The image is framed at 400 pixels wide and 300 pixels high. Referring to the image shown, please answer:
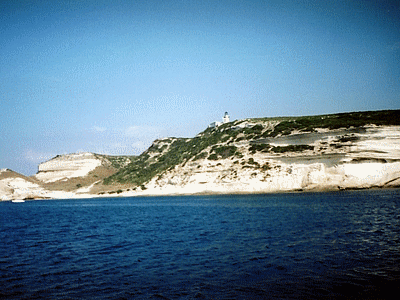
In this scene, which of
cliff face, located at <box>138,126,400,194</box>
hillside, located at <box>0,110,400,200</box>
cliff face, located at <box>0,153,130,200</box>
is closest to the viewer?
cliff face, located at <box>138,126,400,194</box>

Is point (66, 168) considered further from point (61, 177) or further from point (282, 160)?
point (282, 160)

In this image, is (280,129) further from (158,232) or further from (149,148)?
(149,148)

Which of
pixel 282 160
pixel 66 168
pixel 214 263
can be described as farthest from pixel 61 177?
pixel 214 263

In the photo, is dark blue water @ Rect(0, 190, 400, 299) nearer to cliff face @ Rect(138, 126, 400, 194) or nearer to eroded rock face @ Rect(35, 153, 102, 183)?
cliff face @ Rect(138, 126, 400, 194)

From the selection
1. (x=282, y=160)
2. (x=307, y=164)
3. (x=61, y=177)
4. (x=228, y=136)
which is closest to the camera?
(x=307, y=164)

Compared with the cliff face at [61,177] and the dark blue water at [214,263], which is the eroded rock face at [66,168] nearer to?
the cliff face at [61,177]

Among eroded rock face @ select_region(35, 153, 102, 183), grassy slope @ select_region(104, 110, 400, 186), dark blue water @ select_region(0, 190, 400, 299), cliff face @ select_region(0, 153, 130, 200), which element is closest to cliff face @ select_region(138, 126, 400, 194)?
grassy slope @ select_region(104, 110, 400, 186)
